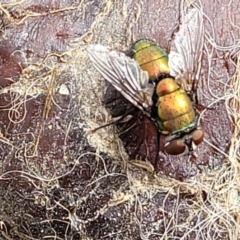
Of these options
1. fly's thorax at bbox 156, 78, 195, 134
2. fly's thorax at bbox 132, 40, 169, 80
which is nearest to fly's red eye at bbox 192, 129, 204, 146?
fly's thorax at bbox 156, 78, 195, 134

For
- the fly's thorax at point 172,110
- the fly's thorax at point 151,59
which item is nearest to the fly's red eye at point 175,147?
the fly's thorax at point 172,110

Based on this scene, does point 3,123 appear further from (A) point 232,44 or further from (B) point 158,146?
(A) point 232,44

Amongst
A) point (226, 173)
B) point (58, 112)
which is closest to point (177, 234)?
point (226, 173)

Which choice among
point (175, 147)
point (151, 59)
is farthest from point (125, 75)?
point (175, 147)

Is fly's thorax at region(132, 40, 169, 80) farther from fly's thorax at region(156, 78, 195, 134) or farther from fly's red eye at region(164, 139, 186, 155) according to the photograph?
fly's red eye at region(164, 139, 186, 155)

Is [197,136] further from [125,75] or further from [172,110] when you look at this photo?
[125,75]

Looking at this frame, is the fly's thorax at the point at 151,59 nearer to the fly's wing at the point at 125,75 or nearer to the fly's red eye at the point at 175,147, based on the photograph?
the fly's wing at the point at 125,75
